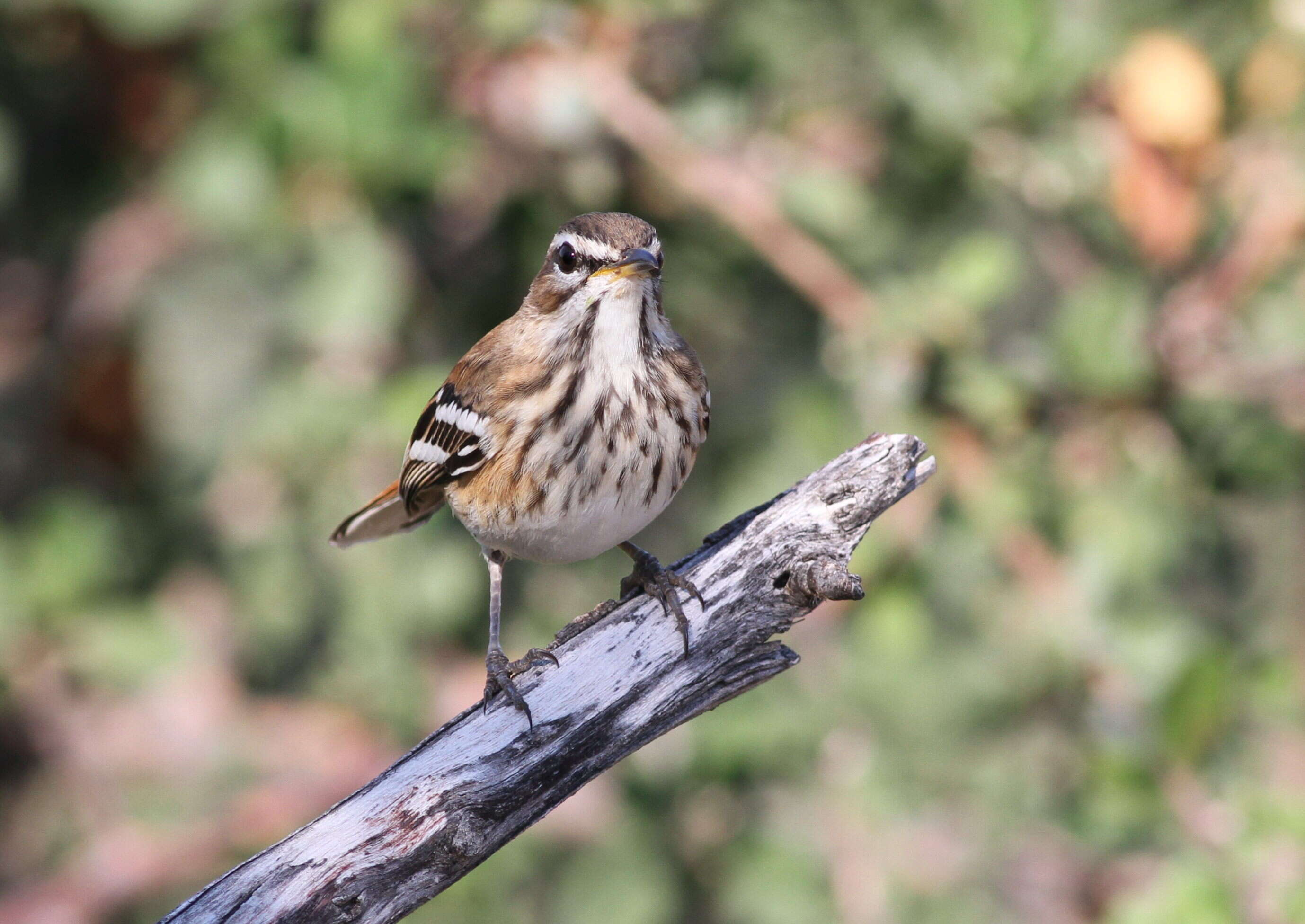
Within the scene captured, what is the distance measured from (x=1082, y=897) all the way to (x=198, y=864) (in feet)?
10.6

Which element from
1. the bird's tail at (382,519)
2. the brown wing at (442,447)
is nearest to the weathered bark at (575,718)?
the brown wing at (442,447)

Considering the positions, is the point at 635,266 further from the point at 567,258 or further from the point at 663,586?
the point at 663,586

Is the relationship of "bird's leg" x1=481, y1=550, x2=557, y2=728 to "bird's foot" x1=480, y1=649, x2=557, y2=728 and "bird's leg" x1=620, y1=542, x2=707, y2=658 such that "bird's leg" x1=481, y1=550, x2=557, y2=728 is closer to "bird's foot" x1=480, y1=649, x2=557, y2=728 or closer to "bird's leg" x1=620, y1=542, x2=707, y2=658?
"bird's foot" x1=480, y1=649, x2=557, y2=728

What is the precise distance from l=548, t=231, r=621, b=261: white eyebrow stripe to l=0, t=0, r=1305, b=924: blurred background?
1.22 metres

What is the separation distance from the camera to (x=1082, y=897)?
5.43 meters

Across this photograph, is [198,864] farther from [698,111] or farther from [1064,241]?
[1064,241]

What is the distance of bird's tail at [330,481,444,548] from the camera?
4.77 metres

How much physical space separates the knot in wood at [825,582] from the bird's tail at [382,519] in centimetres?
166

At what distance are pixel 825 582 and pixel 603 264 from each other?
1.24 metres

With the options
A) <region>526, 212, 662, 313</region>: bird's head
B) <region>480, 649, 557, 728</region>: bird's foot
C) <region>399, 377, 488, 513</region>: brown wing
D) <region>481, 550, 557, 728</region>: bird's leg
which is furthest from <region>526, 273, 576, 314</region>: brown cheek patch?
<region>480, 649, 557, 728</region>: bird's foot

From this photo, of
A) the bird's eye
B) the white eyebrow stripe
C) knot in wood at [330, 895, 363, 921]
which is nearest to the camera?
knot in wood at [330, 895, 363, 921]

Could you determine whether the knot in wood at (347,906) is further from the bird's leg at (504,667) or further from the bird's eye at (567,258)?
the bird's eye at (567,258)

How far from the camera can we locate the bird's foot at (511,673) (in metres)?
3.41

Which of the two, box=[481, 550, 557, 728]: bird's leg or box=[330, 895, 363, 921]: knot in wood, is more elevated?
box=[481, 550, 557, 728]: bird's leg
